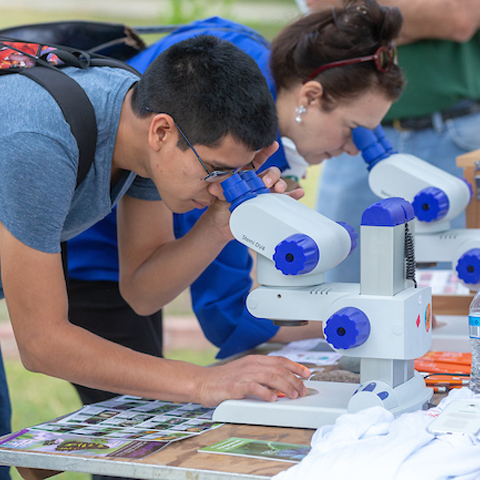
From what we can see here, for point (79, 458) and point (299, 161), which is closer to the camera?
point (79, 458)

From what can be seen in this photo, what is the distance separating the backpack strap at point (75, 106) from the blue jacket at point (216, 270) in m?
0.55

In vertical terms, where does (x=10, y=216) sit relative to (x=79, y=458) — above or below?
above

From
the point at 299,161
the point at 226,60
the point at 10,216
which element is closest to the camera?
the point at 10,216

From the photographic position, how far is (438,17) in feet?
7.74

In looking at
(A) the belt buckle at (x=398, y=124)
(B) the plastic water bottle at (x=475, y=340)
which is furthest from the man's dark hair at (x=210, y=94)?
(A) the belt buckle at (x=398, y=124)

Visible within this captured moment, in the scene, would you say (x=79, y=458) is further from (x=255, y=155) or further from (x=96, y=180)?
(x=255, y=155)

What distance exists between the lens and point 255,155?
61.3 inches

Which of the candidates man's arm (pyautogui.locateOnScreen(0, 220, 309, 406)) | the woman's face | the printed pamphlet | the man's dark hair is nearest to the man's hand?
man's arm (pyautogui.locateOnScreen(0, 220, 309, 406))

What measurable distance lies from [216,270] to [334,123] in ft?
1.68

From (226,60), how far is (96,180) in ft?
1.19

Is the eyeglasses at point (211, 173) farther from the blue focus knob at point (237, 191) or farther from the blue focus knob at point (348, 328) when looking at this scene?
the blue focus knob at point (348, 328)

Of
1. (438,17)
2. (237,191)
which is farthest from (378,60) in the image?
(237,191)

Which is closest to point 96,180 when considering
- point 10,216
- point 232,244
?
point 10,216

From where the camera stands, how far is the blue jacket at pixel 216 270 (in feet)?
5.92
